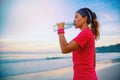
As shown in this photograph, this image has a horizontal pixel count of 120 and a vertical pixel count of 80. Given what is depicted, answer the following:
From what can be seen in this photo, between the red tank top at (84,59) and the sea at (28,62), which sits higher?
the red tank top at (84,59)

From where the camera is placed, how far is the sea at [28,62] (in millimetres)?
2318

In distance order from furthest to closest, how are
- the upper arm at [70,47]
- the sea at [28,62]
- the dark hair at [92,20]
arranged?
the sea at [28,62] → the dark hair at [92,20] → the upper arm at [70,47]

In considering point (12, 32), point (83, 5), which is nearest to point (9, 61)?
point (12, 32)

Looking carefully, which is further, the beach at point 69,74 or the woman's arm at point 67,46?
the beach at point 69,74

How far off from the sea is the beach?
0.12 feet

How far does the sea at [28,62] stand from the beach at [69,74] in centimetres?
4

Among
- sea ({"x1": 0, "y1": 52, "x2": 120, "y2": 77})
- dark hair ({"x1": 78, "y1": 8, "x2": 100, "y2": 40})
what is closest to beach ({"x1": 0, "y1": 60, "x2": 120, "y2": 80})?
sea ({"x1": 0, "y1": 52, "x2": 120, "y2": 77})

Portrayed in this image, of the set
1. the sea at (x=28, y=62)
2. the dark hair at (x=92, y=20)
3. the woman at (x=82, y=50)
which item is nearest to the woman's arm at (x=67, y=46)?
the woman at (x=82, y=50)

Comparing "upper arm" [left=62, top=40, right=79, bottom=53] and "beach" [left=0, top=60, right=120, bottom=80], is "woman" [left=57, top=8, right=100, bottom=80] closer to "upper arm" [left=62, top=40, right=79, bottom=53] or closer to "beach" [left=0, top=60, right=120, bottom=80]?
"upper arm" [left=62, top=40, right=79, bottom=53]

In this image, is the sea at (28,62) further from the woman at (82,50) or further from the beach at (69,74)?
the woman at (82,50)

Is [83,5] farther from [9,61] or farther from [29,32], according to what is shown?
[9,61]

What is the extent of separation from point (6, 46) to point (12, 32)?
0.45 feet

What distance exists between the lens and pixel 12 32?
A: 92.5 inches

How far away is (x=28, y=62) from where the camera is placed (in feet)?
7.70
